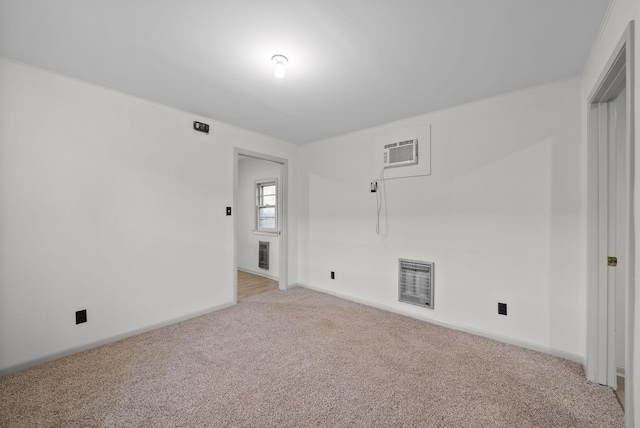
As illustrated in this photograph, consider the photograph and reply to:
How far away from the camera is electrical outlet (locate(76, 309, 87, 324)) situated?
2.34 m

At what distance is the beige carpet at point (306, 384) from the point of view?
1614 mm

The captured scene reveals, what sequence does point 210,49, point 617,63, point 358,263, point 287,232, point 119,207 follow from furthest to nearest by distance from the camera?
1. point 287,232
2. point 358,263
3. point 119,207
4. point 210,49
5. point 617,63

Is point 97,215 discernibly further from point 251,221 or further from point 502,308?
point 502,308

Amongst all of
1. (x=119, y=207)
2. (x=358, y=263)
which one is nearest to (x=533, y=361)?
(x=358, y=263)

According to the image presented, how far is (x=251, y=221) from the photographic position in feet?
18.4

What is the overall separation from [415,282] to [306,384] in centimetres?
181

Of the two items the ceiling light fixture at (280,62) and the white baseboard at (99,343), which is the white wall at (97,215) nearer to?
the white baseboard at (99,343)

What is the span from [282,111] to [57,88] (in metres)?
1.95

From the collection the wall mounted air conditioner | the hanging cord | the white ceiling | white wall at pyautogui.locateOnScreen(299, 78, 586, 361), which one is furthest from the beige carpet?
the white ceiling

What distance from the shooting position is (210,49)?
1.89 meters

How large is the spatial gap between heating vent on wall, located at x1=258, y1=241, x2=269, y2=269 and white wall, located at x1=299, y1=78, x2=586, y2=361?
2.07m

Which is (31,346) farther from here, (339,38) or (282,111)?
(339,38)

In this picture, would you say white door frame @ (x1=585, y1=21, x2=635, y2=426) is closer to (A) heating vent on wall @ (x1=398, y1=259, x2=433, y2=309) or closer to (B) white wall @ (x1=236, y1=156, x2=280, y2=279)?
(A) heating vent on wall @ (x1=398, y1=259, x2=433, y2=309)

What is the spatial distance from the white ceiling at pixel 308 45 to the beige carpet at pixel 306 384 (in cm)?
239
